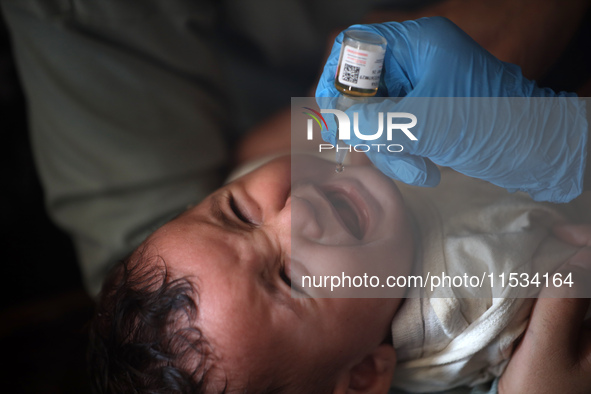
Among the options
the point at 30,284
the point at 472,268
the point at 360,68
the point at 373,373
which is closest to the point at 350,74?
the point at 360,68

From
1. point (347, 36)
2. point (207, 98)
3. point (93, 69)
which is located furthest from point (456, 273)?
point (93, 69)

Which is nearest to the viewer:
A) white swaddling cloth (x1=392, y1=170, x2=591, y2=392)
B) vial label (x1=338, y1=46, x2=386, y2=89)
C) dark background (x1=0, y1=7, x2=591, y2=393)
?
vial label (x1=338, y1=46, x2=386, y2=89)

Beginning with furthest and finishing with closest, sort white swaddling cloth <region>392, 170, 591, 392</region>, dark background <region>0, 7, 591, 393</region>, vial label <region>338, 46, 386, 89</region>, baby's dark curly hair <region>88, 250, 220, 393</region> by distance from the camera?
dark background <region>0, 7, 591, 393</region>, white swaddling cloth <region>392, 170, 591, 392</region>, baby's dark curly hair <region>88, 250, 220, 393</region>, vial label <region>338, 46, 386, 89</region>

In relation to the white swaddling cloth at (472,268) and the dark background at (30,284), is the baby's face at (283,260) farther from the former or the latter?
the dark background at (30,284)

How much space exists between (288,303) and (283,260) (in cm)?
8

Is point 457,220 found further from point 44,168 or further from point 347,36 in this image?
point 44,168

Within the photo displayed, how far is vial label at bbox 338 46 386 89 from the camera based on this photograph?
674 mm

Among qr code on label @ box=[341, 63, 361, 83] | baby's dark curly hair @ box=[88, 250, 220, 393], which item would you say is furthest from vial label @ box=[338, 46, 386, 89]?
baby's dark curly hair @ box=[88, 250, 220, 393]

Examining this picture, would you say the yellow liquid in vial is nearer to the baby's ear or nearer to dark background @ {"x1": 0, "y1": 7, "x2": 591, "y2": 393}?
the baby's ear

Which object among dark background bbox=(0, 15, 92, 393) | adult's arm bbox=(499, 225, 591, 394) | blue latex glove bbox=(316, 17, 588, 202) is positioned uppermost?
blue latex glove bbox=(316, 17, 588, 202)

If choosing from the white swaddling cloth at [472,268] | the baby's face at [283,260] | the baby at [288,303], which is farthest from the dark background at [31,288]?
the white swaddling cloth at [472,268]

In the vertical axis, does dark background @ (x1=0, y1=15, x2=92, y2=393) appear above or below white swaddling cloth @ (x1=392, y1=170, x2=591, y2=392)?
below

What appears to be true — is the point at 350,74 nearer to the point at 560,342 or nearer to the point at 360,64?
the point at 360,64

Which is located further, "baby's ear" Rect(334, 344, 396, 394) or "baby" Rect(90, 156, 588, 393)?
"baby's ear" Rect(334, 344, 396, 394)
